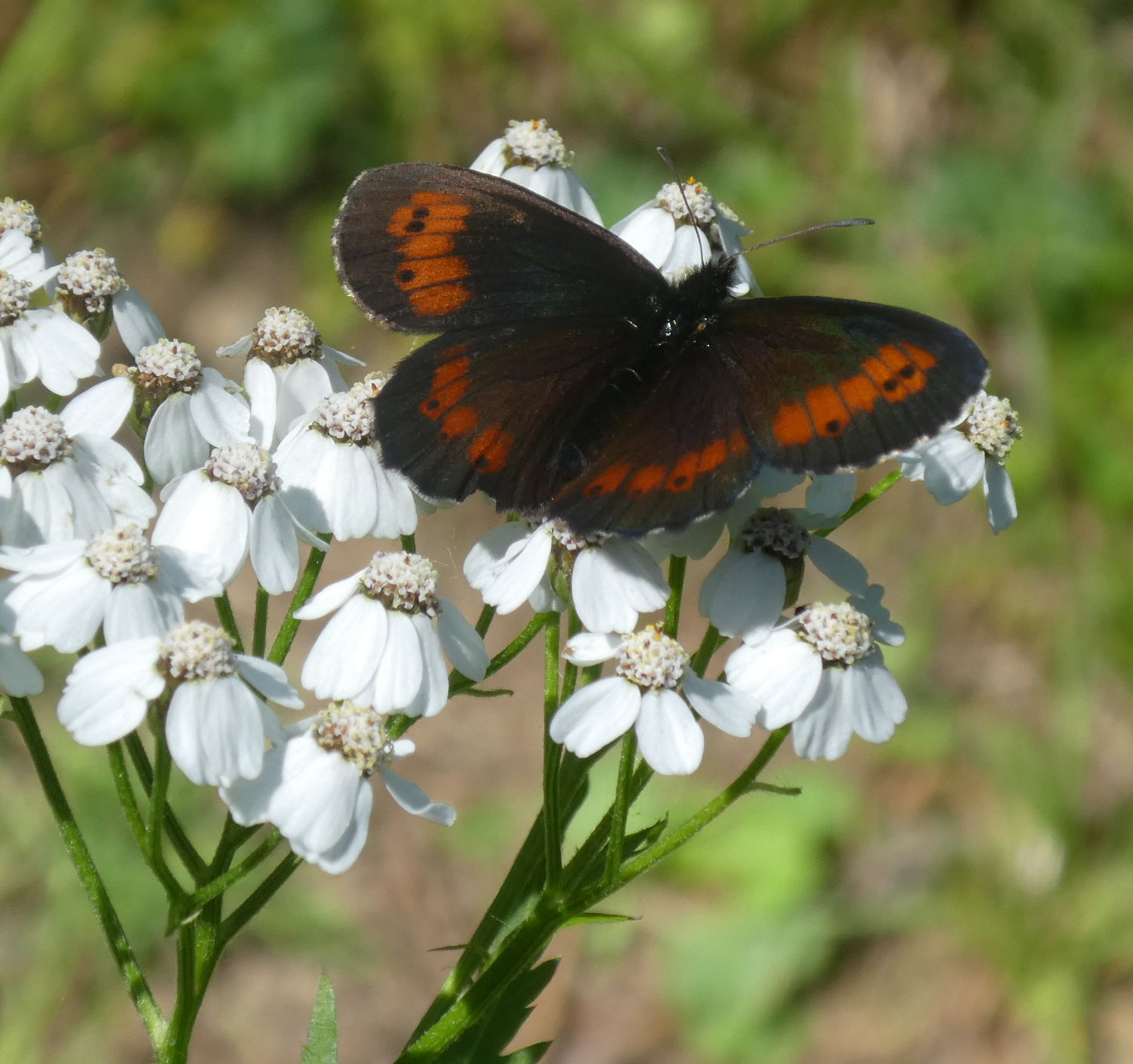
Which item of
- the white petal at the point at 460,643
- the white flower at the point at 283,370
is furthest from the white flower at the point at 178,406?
the white petal at the point at 460,643

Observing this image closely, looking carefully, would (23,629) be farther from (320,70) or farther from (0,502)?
(320,70)

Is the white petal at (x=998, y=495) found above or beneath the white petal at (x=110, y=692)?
beneath

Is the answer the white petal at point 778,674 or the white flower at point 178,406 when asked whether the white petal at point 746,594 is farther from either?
the white flower at point 178,406

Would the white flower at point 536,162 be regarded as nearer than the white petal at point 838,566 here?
No

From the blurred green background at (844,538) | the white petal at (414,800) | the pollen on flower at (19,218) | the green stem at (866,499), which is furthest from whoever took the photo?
the blurred green background at (844,538)

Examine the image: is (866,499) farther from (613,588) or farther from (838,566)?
(613,588)

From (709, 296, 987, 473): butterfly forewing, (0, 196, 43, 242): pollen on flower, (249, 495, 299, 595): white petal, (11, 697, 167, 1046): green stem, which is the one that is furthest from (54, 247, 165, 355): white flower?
(709, 296, 987, 473): butterfly forewing

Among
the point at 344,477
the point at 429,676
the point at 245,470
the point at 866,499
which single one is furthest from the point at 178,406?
the point at 866,499
